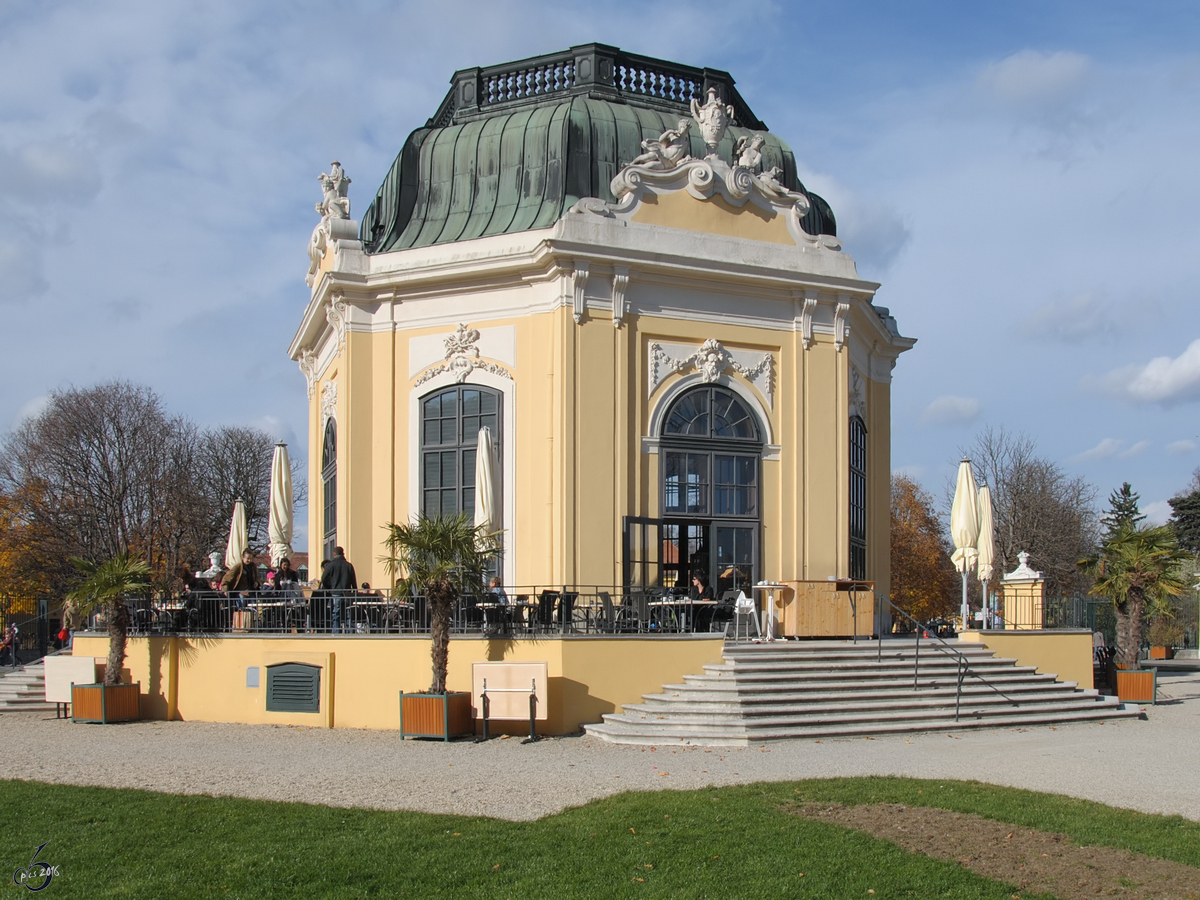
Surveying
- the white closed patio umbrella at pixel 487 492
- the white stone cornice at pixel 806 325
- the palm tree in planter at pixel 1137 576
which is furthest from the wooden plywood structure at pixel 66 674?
the palm tree in planter at pixel 1137 576

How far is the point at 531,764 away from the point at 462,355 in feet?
29.9

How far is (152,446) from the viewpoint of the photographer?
39.9 metres

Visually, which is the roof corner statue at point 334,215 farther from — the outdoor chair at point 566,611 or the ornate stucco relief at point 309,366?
the outdoor chair at point 566,611

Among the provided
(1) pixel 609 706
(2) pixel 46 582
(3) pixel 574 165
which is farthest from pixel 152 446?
(1) pixel 609 706

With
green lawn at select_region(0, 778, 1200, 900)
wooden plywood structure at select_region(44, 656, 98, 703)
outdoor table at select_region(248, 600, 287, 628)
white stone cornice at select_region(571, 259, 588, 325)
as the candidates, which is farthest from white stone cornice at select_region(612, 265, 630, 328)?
green lawn at select_region(0, 778, 1200, 900)

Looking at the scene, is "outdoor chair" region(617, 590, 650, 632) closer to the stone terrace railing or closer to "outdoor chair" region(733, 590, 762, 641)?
"outdoor chair" region(733, 590, 762, 641)

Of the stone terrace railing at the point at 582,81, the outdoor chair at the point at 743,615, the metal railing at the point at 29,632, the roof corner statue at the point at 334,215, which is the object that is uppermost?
the stone terrace railing at the point at 582,81

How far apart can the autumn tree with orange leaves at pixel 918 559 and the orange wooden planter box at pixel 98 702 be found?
107ft

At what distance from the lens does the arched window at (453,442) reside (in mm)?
19766

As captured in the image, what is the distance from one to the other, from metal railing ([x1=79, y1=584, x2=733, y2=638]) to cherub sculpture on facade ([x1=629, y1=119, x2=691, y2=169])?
7.06 m

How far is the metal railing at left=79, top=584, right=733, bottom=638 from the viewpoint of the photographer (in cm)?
1580

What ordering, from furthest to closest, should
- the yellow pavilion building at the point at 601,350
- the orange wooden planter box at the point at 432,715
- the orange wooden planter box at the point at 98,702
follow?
the yellow pavilion building at the point at 601,350
the orange wooden planter box at the point at 98,702
the orange wooden planter box at the point at 432,715

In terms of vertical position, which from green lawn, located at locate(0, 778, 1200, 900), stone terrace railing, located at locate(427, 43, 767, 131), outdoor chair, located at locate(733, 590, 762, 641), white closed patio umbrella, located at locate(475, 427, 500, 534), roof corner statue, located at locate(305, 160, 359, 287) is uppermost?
stone terrace railing, located at locate(427, 43, 767, 131)

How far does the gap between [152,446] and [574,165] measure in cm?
2464
